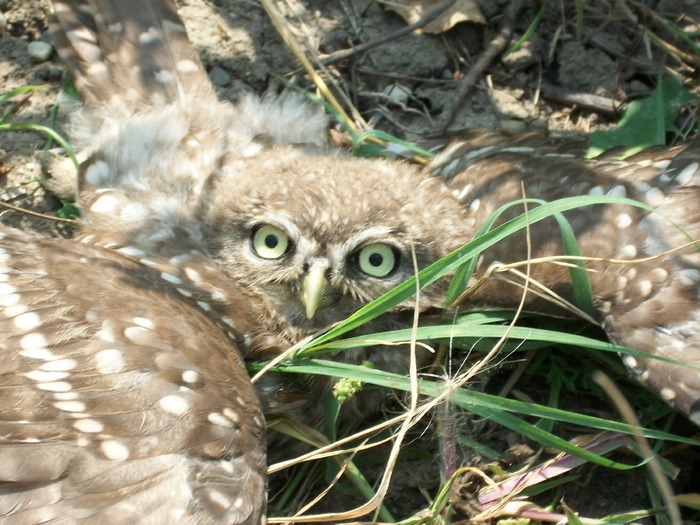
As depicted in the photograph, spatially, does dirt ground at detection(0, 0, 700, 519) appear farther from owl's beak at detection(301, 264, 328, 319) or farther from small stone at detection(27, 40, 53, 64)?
owl's beak at detection(301, 264, 328, 319)

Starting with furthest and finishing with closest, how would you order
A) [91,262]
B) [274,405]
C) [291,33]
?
1. [291,33]
2. [274,405]
3. [91,262]

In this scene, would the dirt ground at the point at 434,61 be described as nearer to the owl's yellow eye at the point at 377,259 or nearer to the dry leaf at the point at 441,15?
the dry leaf at the point at 441,15

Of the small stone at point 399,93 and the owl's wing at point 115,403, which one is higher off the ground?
the small stone at point 399,93

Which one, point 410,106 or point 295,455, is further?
point 410,106

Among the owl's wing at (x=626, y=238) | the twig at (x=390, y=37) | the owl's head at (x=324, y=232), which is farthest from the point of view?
the twig at (x=390, y=37)

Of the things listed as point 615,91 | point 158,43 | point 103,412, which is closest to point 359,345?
point 103,412

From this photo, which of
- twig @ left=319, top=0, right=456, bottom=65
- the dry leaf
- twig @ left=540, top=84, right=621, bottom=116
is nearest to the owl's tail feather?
twig @ left=319, top=0, right=456, bottom=65

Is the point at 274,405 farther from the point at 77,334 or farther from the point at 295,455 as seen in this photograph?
the point at 77,334

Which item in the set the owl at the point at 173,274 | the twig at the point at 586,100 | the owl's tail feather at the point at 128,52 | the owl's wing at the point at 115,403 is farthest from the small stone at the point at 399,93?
the owl's wing at the point at 115,403

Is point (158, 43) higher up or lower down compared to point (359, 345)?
higher up
